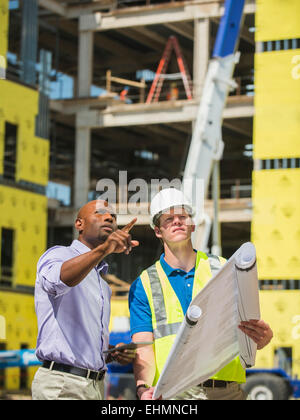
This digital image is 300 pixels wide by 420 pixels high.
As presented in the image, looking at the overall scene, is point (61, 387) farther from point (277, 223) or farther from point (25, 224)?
point (25, 224)

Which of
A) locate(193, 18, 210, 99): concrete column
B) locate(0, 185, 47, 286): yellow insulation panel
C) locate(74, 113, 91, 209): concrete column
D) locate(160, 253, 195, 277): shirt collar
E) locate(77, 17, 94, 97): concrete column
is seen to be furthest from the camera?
locate(77, 17, 94, 97): concrete column

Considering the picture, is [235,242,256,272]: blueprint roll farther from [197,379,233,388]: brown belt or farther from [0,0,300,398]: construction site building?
[0,0,300,398]: construction site building

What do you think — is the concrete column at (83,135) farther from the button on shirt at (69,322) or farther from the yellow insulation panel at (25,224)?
the button on shirt at (69,322)

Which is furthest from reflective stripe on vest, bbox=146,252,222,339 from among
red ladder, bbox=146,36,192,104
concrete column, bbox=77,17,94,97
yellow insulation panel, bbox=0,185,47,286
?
concrete column, bbox=77,17,94,97

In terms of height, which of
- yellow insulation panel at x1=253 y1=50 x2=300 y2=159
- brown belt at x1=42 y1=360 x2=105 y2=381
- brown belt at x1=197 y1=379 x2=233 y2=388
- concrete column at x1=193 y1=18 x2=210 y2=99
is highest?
concrete column at x1=193 y1=18 x2=210 y2=99

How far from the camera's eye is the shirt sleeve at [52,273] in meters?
5.23

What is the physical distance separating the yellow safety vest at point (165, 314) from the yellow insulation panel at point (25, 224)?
100 ft

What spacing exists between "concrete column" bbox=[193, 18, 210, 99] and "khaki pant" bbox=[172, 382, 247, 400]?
36.8 m

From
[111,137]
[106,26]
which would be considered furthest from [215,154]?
[111,137]

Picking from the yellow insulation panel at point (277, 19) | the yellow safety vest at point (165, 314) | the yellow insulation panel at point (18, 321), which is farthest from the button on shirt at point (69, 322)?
the yellow insulation panel at point (18, 321)

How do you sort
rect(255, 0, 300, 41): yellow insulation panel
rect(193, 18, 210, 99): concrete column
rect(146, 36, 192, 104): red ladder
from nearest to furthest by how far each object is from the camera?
rect(255, 0, 300, 41): yellow insulation panel, rect(193, 18, 210, 99): concrete column, rect(146, 36, 192, 104): red ladder

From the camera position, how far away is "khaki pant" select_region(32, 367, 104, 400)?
17.9 ft

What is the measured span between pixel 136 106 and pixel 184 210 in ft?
121

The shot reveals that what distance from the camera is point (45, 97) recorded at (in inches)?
1593
